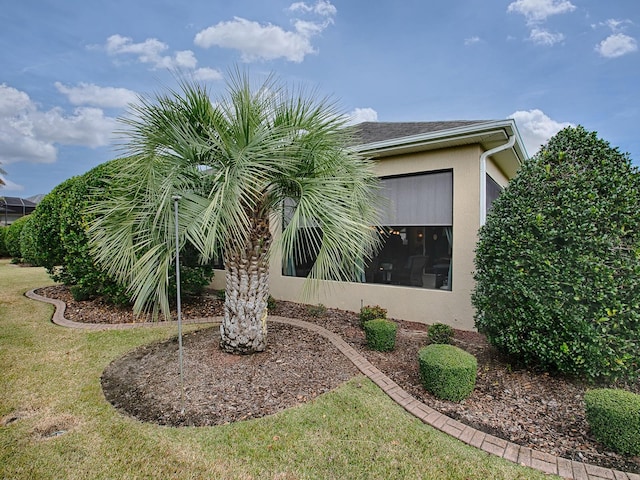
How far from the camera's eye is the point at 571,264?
3496 millimetres

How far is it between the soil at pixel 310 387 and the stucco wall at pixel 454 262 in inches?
37.0

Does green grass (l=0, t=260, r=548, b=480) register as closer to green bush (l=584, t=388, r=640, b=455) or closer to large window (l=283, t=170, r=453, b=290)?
green bush (l=584, t=388, r=640, b=455)

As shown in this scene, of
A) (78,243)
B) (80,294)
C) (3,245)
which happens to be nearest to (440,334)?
(78,243)

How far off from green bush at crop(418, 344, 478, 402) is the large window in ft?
10.1

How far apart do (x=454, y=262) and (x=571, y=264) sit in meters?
2.76

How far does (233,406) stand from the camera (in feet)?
10.8

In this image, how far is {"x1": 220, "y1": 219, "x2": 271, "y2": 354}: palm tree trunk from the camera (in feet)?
14.3

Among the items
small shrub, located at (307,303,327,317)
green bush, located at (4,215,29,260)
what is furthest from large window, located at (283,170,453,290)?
green bush, located at (4,215,29,260)

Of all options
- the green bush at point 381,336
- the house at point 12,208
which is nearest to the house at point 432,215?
the green bush at point 381,336

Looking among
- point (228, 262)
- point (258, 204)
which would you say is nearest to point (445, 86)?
point (258, 204)

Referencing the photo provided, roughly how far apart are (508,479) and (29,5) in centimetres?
1105

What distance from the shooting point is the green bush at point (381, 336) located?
4.80 m

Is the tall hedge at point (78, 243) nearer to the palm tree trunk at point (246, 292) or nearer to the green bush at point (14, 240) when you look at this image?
the palm tree trunk at point (246, 292)

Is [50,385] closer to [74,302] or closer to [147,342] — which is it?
[147,342]
